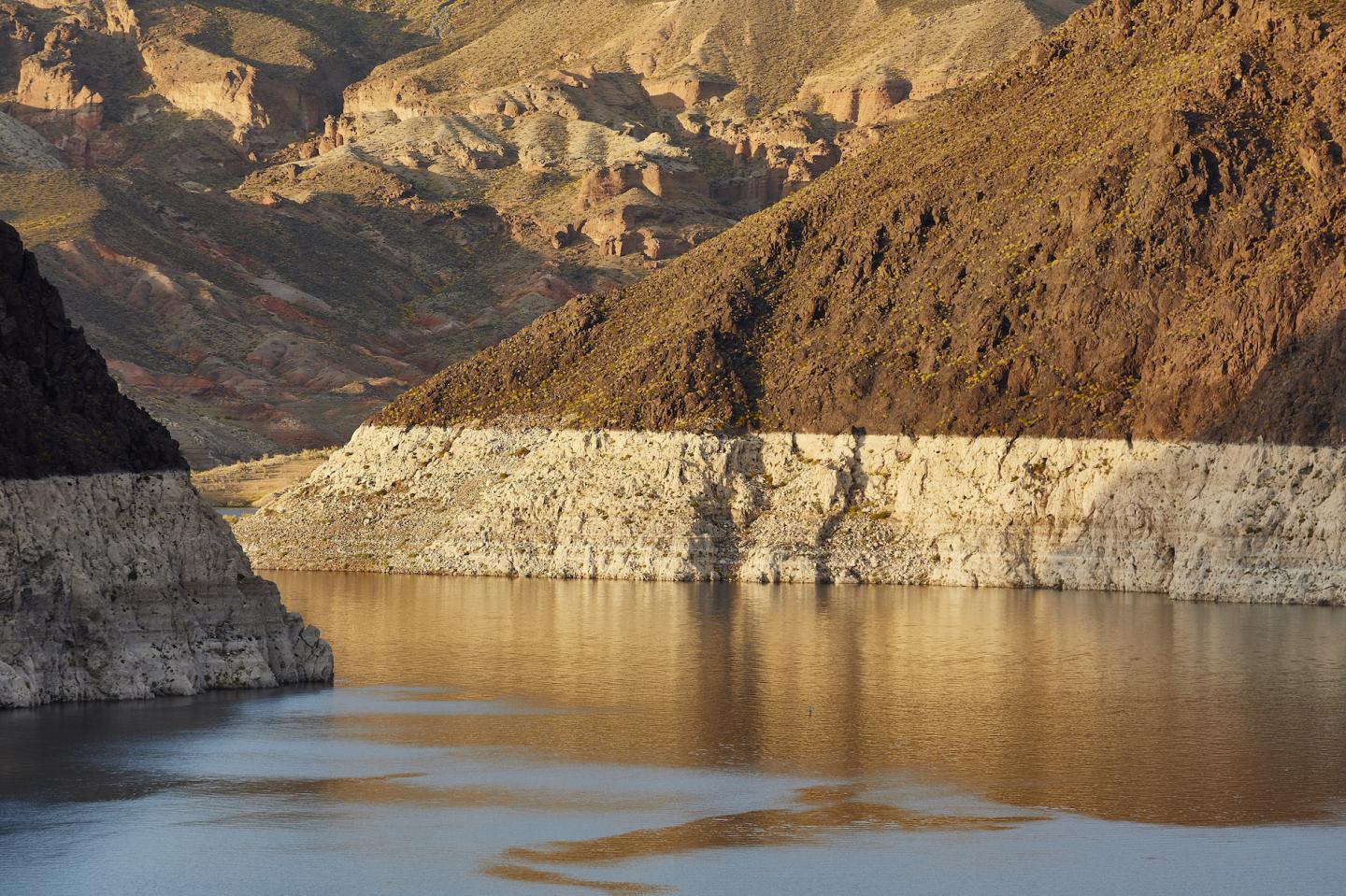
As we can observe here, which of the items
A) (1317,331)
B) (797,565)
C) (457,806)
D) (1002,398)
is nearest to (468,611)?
(797,565)

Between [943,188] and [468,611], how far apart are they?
145 feet

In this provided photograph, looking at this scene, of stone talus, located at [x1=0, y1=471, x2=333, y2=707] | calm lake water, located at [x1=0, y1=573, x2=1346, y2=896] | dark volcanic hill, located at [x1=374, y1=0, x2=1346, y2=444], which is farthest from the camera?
dark volcanic hill, located at [x1=374, y1=0, x2=1346, y2=444]

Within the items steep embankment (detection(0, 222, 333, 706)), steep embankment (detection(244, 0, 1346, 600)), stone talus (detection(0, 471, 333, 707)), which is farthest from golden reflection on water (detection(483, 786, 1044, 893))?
steep embankment (detection(244, 0, 1346, 600))

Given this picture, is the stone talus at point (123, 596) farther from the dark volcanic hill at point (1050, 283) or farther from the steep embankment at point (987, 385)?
the dark volcanic hill at point (1050, 283)

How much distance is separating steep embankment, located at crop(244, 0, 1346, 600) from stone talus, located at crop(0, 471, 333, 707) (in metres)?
50.4

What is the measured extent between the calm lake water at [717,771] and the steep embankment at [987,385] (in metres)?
20.9

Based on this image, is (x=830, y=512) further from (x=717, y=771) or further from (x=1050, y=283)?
(x=717, y=771)

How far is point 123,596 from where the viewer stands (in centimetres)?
5572

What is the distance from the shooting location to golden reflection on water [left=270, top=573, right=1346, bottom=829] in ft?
169

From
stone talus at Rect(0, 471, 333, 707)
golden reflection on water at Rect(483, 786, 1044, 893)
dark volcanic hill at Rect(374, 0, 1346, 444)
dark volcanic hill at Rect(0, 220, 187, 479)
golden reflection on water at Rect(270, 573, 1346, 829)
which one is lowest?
golden reflection on water at Rect(483, 786, 1044, 893)

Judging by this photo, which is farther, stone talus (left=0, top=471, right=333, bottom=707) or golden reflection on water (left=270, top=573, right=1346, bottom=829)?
stone talus (left=0, top=471, right=333, bottom=707)

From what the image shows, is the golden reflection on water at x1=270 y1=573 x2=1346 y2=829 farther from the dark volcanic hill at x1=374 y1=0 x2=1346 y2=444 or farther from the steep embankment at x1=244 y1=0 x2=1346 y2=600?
the dark volcanic hill at x1=374 y1=0 x2=1346 y2=444

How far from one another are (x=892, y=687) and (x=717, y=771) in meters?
16.7

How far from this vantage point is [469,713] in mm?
61531
